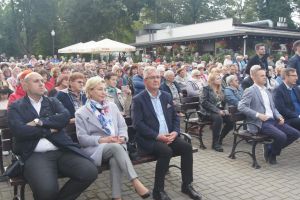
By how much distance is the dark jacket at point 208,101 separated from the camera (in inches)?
286

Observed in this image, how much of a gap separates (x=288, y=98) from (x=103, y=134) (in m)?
3.78

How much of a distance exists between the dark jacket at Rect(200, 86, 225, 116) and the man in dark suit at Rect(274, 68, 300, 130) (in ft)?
3.99

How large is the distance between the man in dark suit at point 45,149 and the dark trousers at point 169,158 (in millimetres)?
920

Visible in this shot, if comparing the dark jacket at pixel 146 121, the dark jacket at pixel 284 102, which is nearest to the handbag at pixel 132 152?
the dark jacket at pixel 146 121

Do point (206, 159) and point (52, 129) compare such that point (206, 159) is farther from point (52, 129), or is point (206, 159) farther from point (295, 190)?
point (52, 129)

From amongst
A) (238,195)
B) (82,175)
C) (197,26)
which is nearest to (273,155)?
(238,195)

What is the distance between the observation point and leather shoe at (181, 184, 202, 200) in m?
4.62

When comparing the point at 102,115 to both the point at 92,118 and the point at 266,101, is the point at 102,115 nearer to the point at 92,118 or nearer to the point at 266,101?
the point at 92,118

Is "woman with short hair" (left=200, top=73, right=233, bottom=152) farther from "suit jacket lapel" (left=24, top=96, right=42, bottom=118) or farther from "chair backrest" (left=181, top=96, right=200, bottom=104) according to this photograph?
"suit jacket lapel" (left=24, top=96, right=42, bottom=118)

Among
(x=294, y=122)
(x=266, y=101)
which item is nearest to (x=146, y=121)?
(x=266, y=101)

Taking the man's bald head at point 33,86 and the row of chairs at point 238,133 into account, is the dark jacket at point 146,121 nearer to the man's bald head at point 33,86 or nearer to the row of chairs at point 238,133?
the man's bald head at point 33,86

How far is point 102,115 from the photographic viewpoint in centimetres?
465

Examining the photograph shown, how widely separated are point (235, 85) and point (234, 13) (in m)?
63.6

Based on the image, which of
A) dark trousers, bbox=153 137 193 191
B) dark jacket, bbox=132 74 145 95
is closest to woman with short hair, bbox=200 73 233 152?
dark jacket, bbox=132 74 145 95
